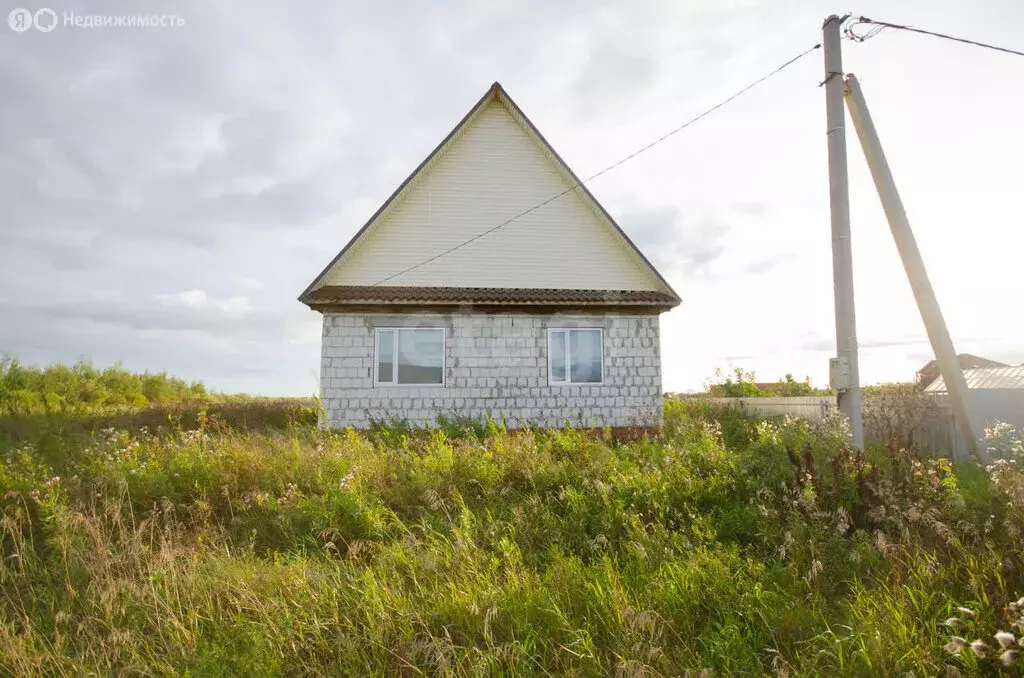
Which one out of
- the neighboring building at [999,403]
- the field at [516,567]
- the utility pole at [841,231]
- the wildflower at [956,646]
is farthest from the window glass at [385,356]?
the wildflower at [956,646]

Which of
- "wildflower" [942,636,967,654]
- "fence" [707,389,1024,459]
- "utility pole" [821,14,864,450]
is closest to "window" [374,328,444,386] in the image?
"utility pole" [821,14,864,450]

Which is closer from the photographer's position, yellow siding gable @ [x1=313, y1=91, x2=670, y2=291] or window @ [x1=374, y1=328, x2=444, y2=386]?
window @ [x1=374, y1=328, x2=444, y2=386]

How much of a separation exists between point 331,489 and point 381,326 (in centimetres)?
726

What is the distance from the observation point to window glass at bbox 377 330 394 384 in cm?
1371

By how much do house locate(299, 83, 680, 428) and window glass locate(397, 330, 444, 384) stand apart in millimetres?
24

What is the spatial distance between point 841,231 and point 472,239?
8134mm

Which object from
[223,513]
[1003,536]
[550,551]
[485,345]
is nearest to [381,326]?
[485,345]

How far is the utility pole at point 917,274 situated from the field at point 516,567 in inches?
105

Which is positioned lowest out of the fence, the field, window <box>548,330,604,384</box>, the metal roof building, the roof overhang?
the field

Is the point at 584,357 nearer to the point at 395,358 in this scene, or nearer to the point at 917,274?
the point at 395,358

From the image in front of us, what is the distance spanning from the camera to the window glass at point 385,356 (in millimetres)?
13711

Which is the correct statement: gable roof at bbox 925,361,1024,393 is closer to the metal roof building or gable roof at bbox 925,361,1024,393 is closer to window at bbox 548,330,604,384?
the metal roof building

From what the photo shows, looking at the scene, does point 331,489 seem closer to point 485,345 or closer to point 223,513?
point 223,513

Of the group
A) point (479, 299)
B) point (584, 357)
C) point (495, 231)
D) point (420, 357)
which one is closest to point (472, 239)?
point (495, 231)
